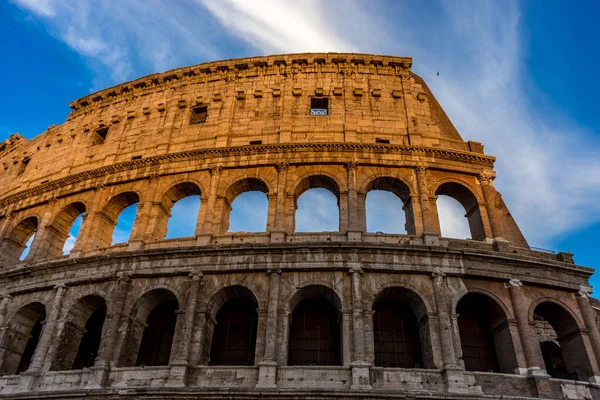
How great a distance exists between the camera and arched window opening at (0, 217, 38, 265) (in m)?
21.7

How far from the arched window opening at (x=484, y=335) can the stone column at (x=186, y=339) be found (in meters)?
9.44

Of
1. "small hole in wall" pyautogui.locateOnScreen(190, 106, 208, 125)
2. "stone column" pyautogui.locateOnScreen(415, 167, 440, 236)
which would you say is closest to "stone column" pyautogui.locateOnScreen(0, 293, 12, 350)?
"small hole in wall" pyautogui.locateOnScreen(190, 106, 208, 125)

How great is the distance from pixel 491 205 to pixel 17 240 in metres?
22.4

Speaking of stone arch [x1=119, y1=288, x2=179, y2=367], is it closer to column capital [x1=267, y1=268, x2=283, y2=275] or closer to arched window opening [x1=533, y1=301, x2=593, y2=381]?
column capital [x1=267, y1=268, x2=283, y2=275]

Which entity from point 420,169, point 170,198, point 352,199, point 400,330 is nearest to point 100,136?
point 170,198

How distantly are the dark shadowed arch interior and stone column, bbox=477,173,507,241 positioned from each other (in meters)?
4.57

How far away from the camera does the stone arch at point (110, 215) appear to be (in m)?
19.8

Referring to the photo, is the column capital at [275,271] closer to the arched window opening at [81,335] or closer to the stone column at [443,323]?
the stone column at [443,323]

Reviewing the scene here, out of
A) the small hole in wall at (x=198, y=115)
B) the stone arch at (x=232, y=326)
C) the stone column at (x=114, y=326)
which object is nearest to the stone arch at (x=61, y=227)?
the stone column at (x=114, y=326)

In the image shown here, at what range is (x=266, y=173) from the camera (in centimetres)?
1891

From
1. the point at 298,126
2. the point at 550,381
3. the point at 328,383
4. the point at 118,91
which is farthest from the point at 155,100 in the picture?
the point at 550,381

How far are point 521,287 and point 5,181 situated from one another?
27.8 m

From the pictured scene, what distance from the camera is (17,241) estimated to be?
22.3 metres

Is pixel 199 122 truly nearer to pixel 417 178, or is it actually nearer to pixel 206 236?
pixel 206 236
